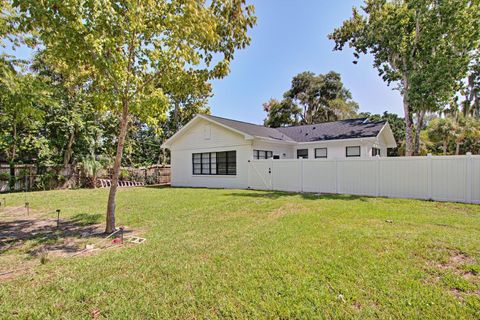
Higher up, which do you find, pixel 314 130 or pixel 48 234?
pixel 314 130

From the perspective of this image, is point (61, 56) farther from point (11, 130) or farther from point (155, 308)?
point (11, 130)

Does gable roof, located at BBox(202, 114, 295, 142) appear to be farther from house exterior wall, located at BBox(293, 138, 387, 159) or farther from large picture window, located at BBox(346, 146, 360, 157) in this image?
large picture window, located at BBox(346, 146, 360, 157)

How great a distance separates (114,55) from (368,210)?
771cm

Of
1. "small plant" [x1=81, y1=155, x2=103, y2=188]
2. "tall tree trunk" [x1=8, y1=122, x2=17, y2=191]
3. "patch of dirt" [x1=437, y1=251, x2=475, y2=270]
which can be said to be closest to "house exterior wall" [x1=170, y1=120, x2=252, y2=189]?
"small plant" [x1=81, y1=155, x2=103, y2=188]

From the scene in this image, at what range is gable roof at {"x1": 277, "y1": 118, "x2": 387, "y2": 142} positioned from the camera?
50.8 feet

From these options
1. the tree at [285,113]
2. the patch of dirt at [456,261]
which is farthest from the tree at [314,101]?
the patch of dirt at [456,261]

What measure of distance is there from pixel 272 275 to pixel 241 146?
467 inches

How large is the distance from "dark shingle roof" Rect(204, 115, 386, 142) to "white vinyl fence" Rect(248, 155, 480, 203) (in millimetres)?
3150

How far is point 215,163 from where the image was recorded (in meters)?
16.6

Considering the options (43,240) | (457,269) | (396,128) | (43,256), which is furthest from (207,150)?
(396,128)

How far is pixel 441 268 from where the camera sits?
140 inches

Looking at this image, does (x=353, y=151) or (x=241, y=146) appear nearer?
(x=241, y=146)

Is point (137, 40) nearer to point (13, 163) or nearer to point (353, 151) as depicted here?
point (353, 151)

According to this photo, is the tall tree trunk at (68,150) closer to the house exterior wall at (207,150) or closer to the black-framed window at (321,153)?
the house exterior wall at (207,150)
